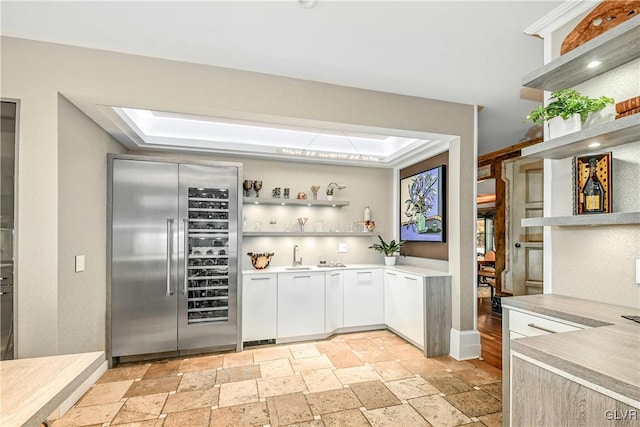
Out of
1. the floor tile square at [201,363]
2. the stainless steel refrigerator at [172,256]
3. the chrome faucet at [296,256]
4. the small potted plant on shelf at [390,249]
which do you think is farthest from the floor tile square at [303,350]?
the small potted plant on shelf at [390,249]

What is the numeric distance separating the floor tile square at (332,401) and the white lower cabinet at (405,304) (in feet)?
4.18

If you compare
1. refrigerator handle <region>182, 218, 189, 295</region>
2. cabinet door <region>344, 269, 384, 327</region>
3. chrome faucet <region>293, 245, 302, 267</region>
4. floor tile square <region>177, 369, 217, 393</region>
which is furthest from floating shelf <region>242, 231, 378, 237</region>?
floor tile square <region>177, 369, 217, 393</region>

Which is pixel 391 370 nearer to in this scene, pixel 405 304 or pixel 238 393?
pixel 405 304

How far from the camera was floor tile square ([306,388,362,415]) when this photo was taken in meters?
2.48

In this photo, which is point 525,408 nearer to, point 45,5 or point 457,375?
point 457,375

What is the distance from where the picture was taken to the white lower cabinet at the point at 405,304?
3621 millimetres

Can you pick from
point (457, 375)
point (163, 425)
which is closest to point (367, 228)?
point (457, 375)

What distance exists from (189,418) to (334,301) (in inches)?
85.7

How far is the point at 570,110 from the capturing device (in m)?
1.83

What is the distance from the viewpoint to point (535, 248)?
4926 millimetres

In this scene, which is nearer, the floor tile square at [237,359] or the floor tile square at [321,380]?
the floor tile square at [321,380]

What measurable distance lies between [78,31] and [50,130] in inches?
28.1

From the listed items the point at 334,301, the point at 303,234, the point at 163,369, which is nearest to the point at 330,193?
the point at 303,234

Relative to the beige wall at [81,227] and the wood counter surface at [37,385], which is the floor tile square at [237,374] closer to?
the beige wall at [81,227]
